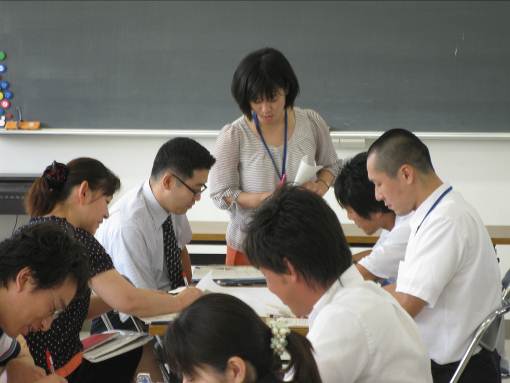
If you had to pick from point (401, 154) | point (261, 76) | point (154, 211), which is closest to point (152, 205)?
point (154, 211)

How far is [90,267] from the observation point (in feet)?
7.72

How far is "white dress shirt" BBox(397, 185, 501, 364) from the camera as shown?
84.8 inches

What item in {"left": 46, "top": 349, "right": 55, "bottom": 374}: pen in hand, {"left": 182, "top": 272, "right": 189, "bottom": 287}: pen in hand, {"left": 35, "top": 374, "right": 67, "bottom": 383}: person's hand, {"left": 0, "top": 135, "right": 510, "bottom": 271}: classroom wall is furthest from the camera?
{"left": 0, "top": 135, "right": 510, "bottom": 271}: classroom wall

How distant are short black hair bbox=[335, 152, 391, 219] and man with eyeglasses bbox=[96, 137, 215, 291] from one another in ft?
1.85

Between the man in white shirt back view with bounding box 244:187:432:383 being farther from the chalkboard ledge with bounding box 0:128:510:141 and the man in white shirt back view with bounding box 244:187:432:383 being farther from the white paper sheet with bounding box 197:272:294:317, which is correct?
the chalkboard ledge with bounding box 0:128:510:141

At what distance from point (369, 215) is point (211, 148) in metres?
2.33

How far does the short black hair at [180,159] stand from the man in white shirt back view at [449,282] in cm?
101

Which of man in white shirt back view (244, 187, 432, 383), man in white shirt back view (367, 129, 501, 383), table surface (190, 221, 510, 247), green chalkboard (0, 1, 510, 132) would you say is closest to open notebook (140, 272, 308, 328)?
man in white shirt back view (367, 129, 501, 383)

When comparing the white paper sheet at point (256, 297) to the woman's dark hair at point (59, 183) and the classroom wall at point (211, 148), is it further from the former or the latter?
the classroom wall at point (211, 148)

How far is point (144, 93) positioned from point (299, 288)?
11.8 ft

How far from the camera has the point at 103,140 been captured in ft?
16.8

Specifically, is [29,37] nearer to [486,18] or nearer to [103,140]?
[103,140]

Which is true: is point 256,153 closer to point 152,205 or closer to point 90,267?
point 152,205

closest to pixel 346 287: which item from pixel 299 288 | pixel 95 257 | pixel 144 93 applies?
pixel 299 288
